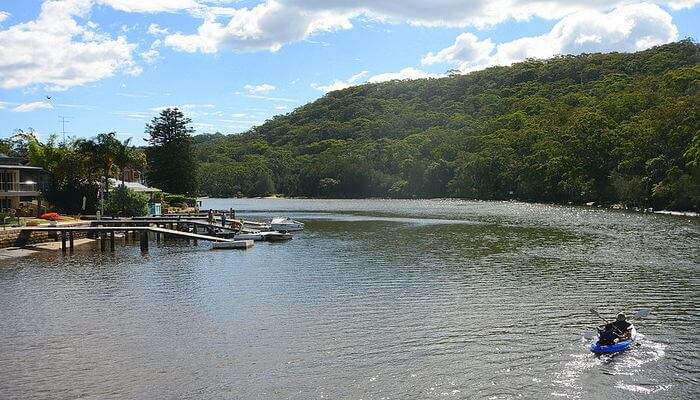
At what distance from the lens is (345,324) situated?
26188mm

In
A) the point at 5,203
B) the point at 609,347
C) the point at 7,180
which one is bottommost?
the point at 609,347

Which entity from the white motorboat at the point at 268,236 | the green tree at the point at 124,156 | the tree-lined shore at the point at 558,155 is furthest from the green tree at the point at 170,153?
the white motorboat at the point at 268,236

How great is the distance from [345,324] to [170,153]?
9784 centimetres

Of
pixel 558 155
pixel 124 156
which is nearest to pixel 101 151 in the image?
pixel 124 156

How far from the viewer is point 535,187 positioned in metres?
147

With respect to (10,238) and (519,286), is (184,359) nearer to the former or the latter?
(519,286)

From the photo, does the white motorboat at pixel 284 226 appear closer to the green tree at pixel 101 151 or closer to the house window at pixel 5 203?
the green tree at pixel 101 151

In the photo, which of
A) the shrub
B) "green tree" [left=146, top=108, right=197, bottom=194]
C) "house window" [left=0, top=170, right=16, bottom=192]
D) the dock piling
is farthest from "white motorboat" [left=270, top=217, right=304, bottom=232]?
"green tree" [left=146, top=108, right=197, bottom=194]

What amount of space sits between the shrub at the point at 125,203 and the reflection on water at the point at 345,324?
23.1 meters

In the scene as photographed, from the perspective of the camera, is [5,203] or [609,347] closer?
[609,347]

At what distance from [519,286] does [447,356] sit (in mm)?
14447

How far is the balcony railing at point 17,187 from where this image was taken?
64738 mm

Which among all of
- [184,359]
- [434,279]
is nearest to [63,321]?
[184,359]

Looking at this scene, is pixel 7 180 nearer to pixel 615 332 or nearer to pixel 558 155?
pixel 615 332
